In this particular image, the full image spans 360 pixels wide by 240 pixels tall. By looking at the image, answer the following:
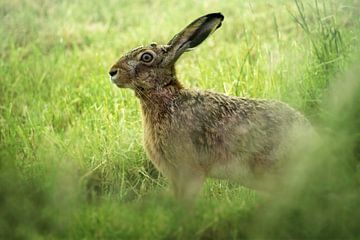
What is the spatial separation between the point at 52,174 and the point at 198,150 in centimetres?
73

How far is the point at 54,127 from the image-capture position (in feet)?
17.6

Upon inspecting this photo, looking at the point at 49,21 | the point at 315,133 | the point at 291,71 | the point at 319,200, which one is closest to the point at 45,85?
the point at 49,21

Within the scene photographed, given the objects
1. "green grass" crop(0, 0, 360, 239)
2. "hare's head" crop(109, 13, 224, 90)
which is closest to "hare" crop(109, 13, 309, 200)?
"hare's head" crop(109, 13, 224, 90)

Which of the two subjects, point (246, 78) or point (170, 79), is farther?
point (246, 78)

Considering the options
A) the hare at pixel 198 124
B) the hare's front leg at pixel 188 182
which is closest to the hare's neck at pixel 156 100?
the hare at pixel 198 124

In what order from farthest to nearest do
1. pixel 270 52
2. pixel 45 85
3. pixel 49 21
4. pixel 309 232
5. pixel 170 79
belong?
pixel 49 21, pixel 45 85, pixel 270 52, pixel 170 79, pixel 309 232

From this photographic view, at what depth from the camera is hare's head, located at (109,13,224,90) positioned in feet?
13.9

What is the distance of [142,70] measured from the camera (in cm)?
425

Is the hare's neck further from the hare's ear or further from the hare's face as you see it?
the hare's ear

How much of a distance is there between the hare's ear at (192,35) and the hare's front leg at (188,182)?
616mm

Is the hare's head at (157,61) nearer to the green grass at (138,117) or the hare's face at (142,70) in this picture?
the hare's face at (142,70)

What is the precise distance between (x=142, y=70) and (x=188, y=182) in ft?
2.11

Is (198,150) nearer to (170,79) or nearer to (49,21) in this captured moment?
(170,79)

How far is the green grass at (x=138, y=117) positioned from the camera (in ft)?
11.2
